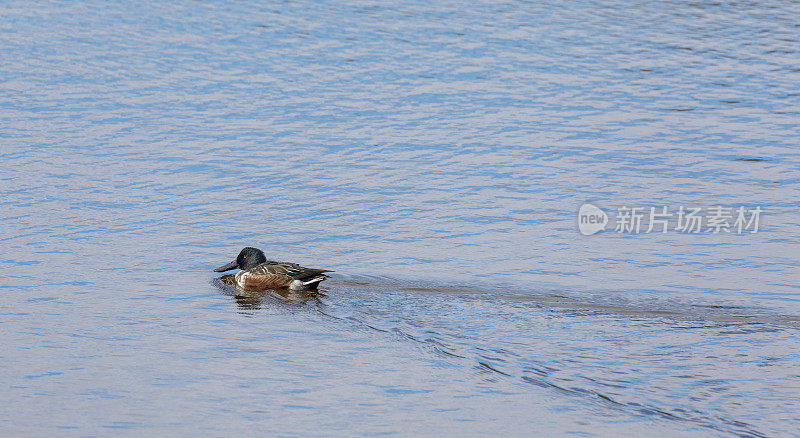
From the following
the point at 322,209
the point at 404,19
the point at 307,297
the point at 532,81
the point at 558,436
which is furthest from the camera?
the point at 404,19

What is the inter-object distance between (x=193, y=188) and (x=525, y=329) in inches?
256

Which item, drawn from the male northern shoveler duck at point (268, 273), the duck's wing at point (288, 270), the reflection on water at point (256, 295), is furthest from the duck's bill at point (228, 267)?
the duck's wing at point (288, 270)

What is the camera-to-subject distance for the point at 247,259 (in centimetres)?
1293

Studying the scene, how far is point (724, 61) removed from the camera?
2381cm

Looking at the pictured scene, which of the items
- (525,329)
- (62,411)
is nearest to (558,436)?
(525,329)

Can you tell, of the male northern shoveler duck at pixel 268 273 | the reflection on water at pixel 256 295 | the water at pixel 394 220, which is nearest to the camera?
the water at pixel 394 220

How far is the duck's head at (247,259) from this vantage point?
1290 cm

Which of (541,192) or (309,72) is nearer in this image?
(541,192)

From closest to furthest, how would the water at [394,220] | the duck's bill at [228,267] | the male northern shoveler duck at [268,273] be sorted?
1. the water at [394,220]
2. the male northern shoveler duck at [268,273]
3. the duck's bill at [228,267]

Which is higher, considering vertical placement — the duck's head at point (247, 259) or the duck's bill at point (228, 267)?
the duck's head at point (247, 259)

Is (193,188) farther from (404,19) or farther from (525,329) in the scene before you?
(404,19)

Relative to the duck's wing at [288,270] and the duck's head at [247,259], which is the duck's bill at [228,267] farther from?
the duck's wing at [288,270]

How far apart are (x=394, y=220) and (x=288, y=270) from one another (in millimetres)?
2790

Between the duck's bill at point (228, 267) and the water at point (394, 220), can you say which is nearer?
the water at point (394, 220)
